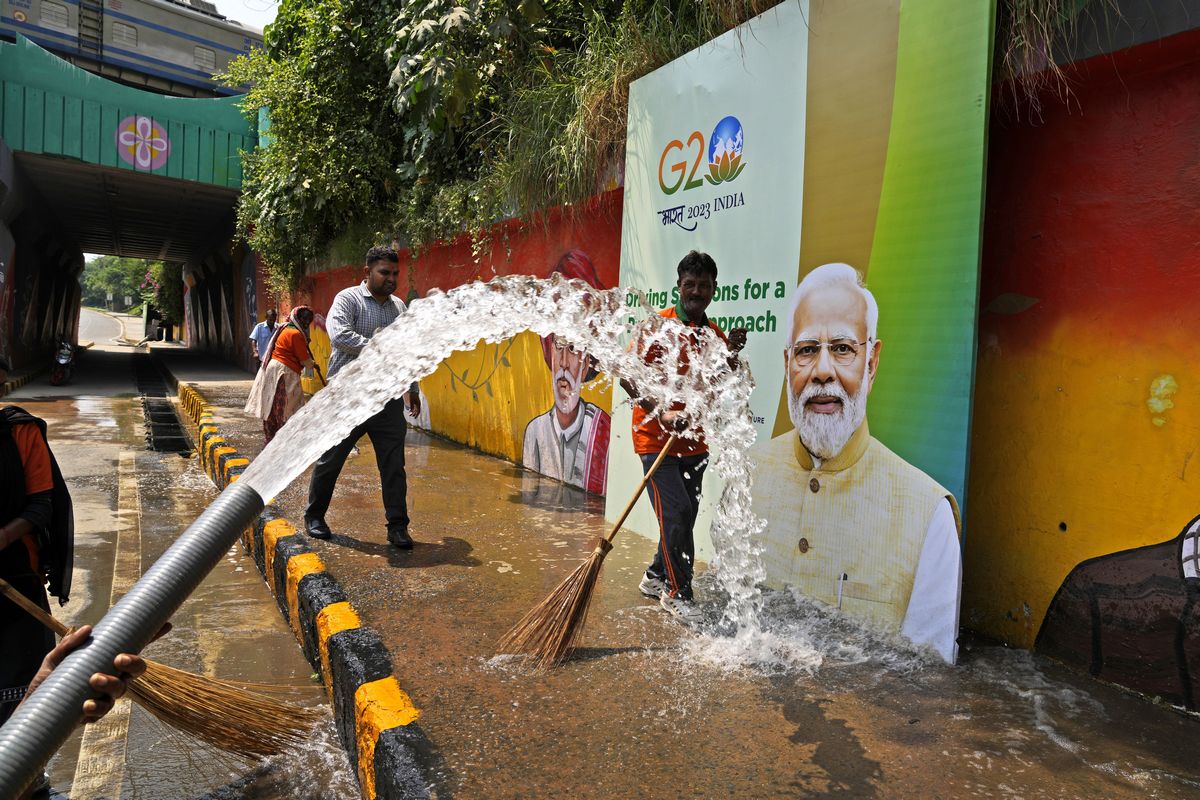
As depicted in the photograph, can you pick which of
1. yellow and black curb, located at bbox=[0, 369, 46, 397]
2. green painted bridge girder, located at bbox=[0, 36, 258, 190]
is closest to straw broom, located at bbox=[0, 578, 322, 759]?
yellow and black curb, located at bbox=[0, 369, 46, 397]

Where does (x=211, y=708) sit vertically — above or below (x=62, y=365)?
below

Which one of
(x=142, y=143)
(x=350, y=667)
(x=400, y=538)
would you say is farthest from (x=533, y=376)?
(x=142, y=143)

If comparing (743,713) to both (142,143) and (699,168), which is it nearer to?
(699,168)

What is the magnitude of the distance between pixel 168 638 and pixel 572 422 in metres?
3.32

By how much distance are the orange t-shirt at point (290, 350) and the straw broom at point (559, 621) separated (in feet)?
16.0

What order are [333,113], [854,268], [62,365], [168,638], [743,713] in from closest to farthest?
[743,713], [854,268], [168,638], [333,113], [62,365]

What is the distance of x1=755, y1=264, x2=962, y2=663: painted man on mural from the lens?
119 inches

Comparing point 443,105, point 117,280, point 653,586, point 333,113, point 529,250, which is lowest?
point 653,586

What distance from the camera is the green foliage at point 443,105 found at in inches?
213

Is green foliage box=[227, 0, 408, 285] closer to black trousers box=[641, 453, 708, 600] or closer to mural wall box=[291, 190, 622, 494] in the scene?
mural wall box=[291, 190, 622, 494]

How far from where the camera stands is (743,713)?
2527mm

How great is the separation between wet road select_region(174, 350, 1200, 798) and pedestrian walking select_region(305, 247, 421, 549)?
1.92 feet

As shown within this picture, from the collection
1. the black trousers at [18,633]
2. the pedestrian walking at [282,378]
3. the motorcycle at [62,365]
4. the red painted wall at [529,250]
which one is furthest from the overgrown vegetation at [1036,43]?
the motorcycle at [62,365]

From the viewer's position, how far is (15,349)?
650 inches
